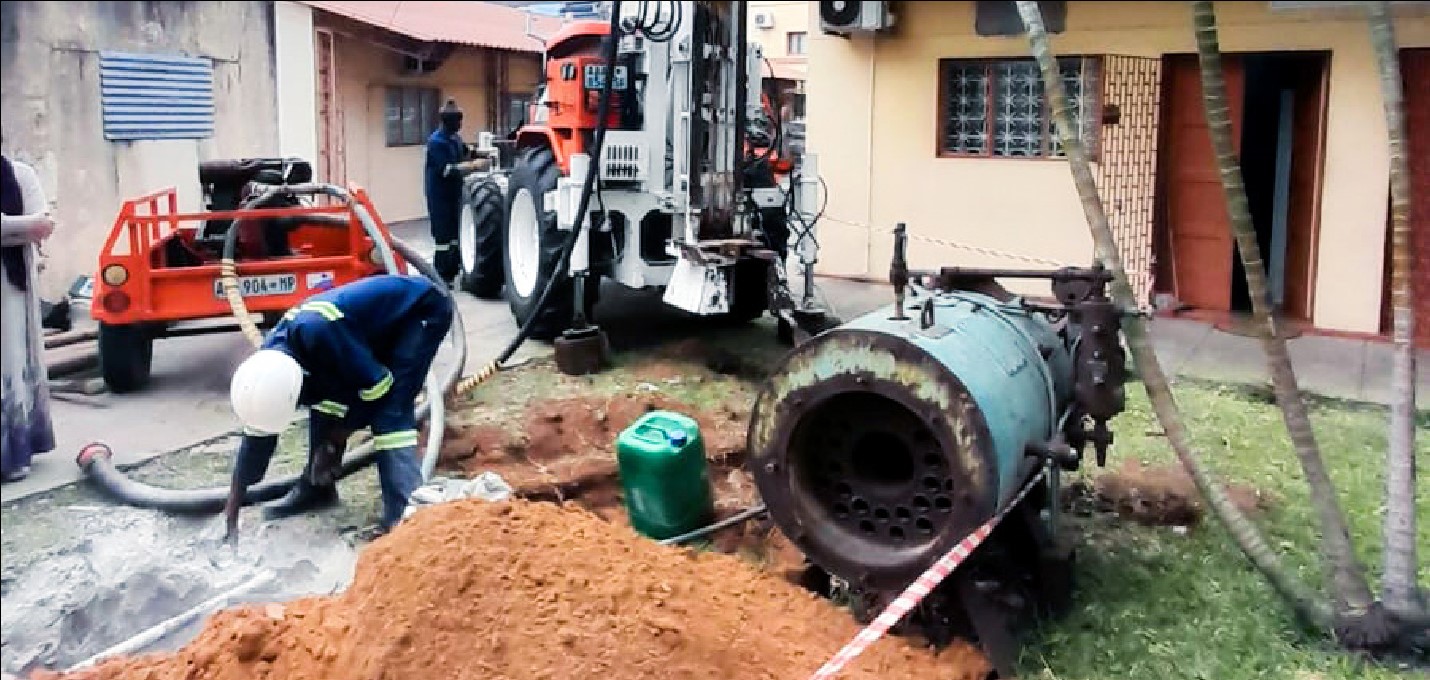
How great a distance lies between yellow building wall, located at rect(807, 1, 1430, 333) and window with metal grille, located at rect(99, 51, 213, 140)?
5.19 metres

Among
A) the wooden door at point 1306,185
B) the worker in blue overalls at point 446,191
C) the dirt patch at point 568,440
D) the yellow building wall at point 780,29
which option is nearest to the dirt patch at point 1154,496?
the dirt patch at point 568,440

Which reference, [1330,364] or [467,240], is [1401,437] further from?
[467,240]

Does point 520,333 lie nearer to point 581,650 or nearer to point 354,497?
point 354,497

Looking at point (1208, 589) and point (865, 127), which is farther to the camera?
point (865, 127)

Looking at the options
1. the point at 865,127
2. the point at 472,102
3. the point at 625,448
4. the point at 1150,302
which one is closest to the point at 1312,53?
the point at 1150,302

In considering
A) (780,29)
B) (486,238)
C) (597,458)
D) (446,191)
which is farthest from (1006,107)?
(780,29)

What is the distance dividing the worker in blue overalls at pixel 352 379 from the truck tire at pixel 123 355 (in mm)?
2389

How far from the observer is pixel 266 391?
462 cm

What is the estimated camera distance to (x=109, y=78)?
8.18 meters

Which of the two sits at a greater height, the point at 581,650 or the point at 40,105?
the point at 40,105

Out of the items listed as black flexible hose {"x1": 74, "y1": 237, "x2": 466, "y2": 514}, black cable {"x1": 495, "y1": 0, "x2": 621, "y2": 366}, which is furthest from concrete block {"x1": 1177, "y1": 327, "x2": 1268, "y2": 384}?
black flexible hose {"x1": 74, "y1": 237, "x2": 466, "y2": 514}

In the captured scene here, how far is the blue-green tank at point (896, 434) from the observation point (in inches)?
159

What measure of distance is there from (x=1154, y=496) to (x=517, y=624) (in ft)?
10.9

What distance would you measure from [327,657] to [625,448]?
177 cm
